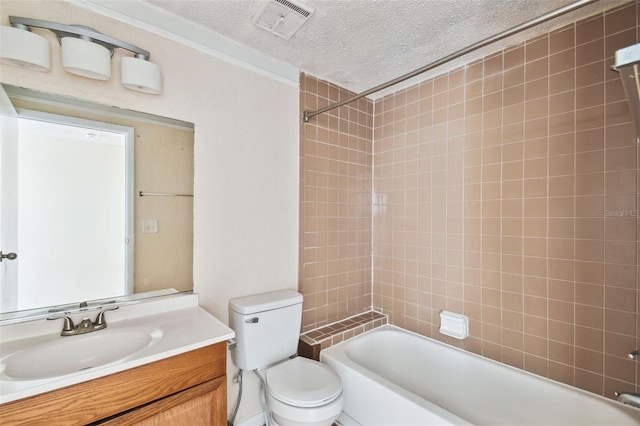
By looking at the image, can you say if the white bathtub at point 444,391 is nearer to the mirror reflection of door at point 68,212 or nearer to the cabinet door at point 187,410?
the cabinet door at point 187,410

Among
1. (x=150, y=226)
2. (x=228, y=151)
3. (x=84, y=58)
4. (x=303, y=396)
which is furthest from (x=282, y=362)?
(x=84, y=58)

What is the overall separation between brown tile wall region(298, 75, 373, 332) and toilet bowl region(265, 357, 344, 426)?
0.51m

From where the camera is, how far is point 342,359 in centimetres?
184

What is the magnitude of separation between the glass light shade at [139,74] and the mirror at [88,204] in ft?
0.48

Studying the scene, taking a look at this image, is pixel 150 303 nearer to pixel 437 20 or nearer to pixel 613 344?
pixel 437 20

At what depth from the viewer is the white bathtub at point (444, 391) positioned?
4.67ft

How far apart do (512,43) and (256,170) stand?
5.80ft

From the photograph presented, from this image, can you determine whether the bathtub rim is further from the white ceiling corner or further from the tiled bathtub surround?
the white ceiling corner

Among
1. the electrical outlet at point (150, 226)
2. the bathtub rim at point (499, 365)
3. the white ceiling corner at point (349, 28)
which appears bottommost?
the bathtub rim at point (499, 365)

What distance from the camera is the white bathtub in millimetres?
1423

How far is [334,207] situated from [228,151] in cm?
93

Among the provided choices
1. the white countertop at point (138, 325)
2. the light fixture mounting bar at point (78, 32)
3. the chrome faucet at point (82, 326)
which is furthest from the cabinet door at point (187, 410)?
the light fixture mounting bar at point (78, 32)

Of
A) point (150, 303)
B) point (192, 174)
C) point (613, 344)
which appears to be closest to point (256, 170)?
point (192, 174)

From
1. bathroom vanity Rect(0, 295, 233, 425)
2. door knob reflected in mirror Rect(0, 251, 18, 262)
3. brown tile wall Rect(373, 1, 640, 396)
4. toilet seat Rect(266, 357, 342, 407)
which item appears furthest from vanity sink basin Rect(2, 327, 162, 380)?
brown tile wall Rect(373, 1, 640, 396)
